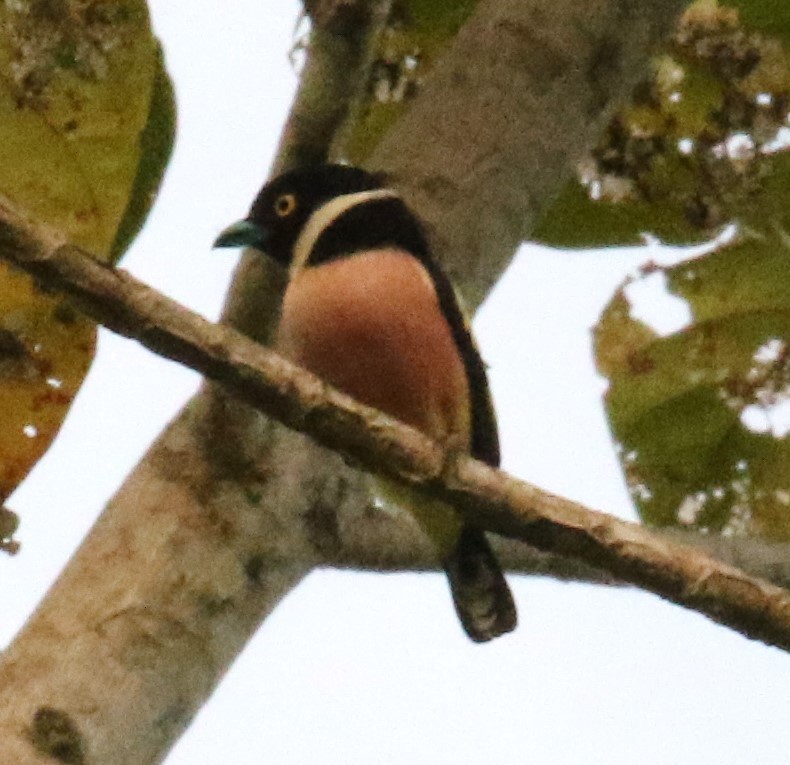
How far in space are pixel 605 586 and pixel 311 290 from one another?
33.4 inches

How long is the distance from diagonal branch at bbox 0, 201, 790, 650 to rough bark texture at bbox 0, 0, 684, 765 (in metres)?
0.49

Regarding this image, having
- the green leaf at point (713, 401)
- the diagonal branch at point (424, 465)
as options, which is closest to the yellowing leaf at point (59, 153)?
the diagonal branch at point (424, 465)

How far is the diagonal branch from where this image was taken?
6.36 feet

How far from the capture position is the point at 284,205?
3338mm

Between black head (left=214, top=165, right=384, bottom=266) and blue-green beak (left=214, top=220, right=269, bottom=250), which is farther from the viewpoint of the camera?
blue-green beak (left=214, top=220, right=269, bottom=250)

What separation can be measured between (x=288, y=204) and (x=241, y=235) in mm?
131

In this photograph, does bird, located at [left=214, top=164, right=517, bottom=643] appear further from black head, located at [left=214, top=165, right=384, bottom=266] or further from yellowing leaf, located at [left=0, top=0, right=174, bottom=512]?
yellowing leaf, located at [left=0, top=0, right=174, bottom=512]

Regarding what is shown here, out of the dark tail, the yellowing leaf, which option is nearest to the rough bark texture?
the yellowing leaf

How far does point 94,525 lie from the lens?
2.55 metres

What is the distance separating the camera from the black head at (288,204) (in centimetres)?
316

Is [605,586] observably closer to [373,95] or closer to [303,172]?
[303,172]

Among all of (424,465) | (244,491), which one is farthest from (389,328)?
(424,465)

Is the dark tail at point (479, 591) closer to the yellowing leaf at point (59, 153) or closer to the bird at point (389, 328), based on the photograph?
the bird at point (389, 328)

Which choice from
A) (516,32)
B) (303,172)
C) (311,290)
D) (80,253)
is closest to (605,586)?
(311,290)
